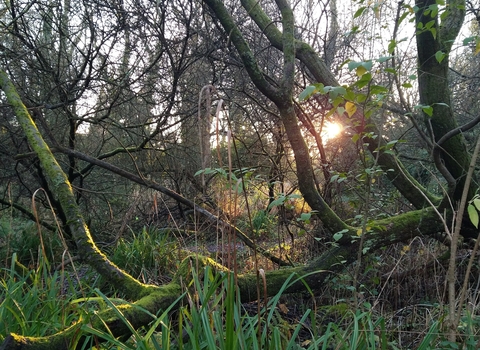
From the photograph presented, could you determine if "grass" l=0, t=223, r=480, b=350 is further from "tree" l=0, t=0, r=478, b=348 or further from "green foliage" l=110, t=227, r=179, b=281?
"tree" l=0, t=0, r=478, b=348

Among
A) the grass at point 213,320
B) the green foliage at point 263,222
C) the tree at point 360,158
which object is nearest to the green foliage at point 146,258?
the grass at point 213,320

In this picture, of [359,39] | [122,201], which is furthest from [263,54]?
[122,201]

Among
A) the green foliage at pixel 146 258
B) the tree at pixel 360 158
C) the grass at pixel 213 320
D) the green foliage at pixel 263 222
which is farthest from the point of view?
the green foliage at pixel 263 222

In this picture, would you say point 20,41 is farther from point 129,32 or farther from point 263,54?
point 263,54

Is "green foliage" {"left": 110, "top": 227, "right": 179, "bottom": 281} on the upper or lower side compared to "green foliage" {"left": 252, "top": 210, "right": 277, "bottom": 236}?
lower

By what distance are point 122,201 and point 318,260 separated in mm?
4749

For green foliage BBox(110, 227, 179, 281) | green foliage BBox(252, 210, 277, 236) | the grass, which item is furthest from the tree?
green foliage BBox(252, 210, 277, 236)

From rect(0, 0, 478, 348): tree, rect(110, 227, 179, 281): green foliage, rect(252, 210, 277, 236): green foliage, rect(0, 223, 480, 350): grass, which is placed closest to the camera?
rect(0, 223, 480, 350): grass

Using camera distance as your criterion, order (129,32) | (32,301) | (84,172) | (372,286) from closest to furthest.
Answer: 1. (32,301)
2. (372,286)
3. (129,32)
4. (84,172)

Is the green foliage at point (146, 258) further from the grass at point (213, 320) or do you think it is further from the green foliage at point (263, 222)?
the green foliage at point (263, 222)

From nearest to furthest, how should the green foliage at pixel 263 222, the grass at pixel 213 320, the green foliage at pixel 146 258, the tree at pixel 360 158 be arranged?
the grass at pixel 213 320 < the tree at pixel 360 158 < the green foliage at pixel 146 258 < the green foliage at pixel 263 222

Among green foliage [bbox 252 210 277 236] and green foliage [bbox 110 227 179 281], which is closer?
green foliage [bbox 110 227 179 281]

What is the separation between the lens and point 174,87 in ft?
14.6

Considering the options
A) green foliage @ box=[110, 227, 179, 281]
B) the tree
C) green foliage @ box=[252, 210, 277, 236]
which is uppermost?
the tree
